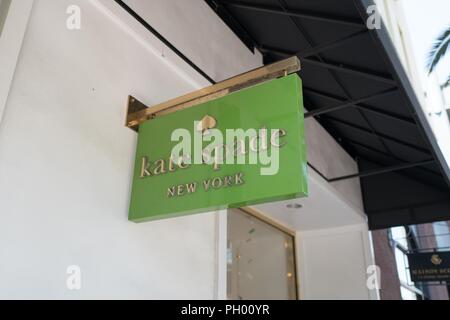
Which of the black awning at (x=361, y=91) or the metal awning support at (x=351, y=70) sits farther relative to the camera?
the metal awning support at (x=351, y=70)

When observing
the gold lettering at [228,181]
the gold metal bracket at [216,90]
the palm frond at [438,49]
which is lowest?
the gold lettering at [228,181]

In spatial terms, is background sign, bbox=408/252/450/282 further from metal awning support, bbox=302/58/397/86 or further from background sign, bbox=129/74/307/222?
background sign, bbox=129/74/307/222

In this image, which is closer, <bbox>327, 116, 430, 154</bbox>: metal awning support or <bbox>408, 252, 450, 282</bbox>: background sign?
<bbox>327, 116, 430, 154</bbox>: metal awning support

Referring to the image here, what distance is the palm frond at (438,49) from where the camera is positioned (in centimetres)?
689

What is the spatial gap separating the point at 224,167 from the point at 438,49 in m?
6.45

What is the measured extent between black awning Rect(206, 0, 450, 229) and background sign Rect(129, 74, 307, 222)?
105cm

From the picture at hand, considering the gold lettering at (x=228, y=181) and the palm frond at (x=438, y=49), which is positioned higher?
the palm frond at (x=438, y=49)

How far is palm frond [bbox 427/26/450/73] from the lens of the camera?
6895 mm

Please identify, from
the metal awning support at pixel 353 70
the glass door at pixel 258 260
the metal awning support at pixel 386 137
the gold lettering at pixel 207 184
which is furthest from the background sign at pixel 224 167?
the metal awning support at pixel 386 137

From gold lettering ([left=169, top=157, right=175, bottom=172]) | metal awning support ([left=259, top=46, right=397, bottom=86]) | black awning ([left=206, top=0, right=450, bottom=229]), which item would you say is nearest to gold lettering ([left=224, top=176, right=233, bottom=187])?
gold lettering ([left=169, top=157, right=175, bottom=172])

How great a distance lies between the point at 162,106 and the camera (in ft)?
7.77

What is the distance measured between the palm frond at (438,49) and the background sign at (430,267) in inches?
126

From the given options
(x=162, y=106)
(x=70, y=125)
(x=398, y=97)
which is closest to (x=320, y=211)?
(x=398, y=97)

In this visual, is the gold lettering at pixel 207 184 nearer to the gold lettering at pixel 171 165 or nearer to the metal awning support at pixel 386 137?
the gold lettering at pixel 171 165
